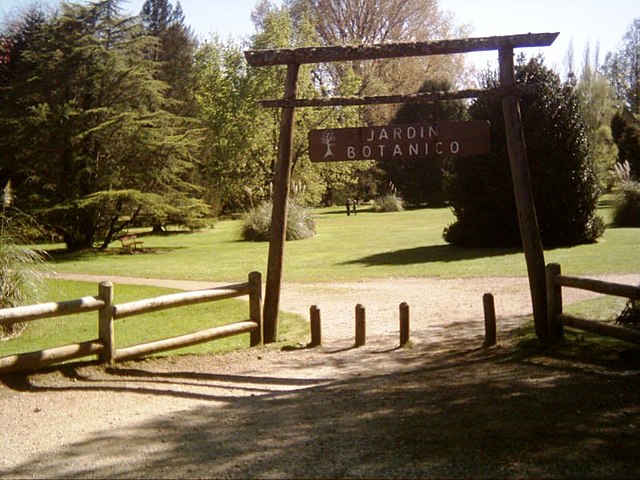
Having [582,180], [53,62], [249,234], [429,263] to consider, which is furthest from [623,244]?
[53,62]

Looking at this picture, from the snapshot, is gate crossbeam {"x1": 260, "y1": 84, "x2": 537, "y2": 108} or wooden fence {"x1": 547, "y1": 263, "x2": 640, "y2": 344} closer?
wooden fence {"x1": 547, "y1": 263, "x2": 640, "y2": 344}

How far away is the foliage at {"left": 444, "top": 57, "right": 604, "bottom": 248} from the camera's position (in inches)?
906

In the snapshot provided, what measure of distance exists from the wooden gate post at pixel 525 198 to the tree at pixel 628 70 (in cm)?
5587

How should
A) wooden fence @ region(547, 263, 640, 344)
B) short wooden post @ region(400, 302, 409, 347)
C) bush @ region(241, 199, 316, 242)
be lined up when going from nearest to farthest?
wooden fence @ region(547, 263, 640, 344), short wooden post @ region(400, 302, 409, 347), bush @ region(241, 199, 316, 242)

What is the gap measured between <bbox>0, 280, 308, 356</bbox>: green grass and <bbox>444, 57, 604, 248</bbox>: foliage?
1068cm

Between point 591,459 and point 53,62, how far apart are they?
31158 mm

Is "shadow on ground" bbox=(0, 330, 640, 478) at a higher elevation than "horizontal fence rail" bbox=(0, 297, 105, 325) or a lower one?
lower

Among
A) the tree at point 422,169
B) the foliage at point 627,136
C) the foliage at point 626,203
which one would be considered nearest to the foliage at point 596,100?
the foliage at point 627,136

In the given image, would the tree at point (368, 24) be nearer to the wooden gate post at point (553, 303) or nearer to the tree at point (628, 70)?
the tree at point (628, 70)

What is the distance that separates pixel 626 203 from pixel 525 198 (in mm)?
21523

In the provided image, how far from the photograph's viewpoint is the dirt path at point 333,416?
5328mm

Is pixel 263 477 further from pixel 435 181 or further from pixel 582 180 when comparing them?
pixel 435 181

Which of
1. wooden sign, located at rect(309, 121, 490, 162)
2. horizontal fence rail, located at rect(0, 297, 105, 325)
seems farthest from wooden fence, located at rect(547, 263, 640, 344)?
horizontal fence rail, located at rect(0, 297, 105, 325)

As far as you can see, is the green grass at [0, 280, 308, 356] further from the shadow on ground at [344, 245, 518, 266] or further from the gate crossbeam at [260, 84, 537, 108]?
the shadow on ground at [344, 245, 518, 266]
